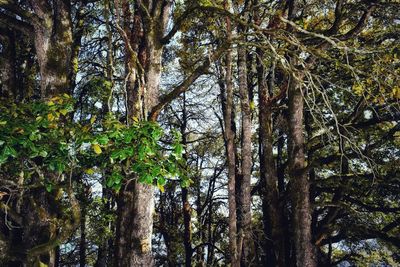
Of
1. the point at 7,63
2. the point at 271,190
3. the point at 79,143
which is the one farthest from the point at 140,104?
the point at 271,190

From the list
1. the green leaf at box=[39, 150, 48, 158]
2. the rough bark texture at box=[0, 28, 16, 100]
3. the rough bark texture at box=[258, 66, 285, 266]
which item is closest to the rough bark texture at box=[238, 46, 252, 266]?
the rough bark texture at box=[258, 66, 285, 266]

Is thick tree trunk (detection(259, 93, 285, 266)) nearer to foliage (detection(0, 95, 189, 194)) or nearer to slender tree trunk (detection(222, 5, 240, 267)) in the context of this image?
slender tree trunk (detection(222, 5, 240, 267))

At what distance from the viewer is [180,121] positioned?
19.2 meters

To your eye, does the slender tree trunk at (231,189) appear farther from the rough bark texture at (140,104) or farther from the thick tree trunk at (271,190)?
the thick tree trunk at (271,190)

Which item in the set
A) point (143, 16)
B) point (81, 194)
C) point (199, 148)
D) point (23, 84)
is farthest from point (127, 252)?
point (199, 148)

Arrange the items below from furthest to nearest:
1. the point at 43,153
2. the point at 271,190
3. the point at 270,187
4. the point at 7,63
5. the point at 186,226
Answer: the point at 186,226 → the point at 270,187 → the point at 271,190 → the point at 7,63 → the point at 43,153

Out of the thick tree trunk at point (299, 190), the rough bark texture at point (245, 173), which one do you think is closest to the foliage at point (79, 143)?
the thick tree trunk at point (299, 190)

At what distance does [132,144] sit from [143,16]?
402 cm

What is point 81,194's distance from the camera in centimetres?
1191

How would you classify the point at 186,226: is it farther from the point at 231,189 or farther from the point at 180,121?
the point at 231,189

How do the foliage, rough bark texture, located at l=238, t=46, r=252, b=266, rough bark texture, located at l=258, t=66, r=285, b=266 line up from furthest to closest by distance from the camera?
rough bark texture, located at l=258, t=66, r=285, b=266, rough bark texture, located at l=238, t=46, r=252, b=266, the foliage

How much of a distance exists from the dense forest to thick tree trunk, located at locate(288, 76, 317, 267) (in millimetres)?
29

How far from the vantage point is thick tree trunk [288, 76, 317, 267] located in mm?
9539

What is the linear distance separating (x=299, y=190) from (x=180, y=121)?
10147mm
